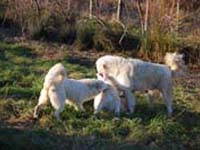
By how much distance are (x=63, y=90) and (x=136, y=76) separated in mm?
1073

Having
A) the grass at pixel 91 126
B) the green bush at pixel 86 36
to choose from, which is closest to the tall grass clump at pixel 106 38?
the green bush at pixel 86 36

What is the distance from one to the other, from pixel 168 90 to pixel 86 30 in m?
3.83

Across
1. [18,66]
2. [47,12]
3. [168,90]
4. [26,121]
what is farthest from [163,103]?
[47,12]

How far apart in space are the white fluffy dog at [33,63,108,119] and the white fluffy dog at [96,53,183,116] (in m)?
0.33

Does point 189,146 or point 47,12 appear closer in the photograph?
point 189,146

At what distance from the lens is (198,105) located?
9.24 metres

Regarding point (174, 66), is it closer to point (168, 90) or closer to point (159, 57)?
point (168, 90)

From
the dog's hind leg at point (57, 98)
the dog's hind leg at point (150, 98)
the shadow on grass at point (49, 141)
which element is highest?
the dog's hind leg at point (57, 98)

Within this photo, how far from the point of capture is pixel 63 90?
27.0ft

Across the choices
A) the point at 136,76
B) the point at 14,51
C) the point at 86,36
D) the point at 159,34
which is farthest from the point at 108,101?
the point at 86,36

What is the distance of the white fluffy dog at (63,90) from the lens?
8102 millimetres

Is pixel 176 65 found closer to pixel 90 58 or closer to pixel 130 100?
pixel 130 100

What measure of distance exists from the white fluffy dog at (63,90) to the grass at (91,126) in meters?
0.15

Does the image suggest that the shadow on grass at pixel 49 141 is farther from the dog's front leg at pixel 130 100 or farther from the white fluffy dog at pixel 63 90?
the dog's front leg at pixel 130 100
